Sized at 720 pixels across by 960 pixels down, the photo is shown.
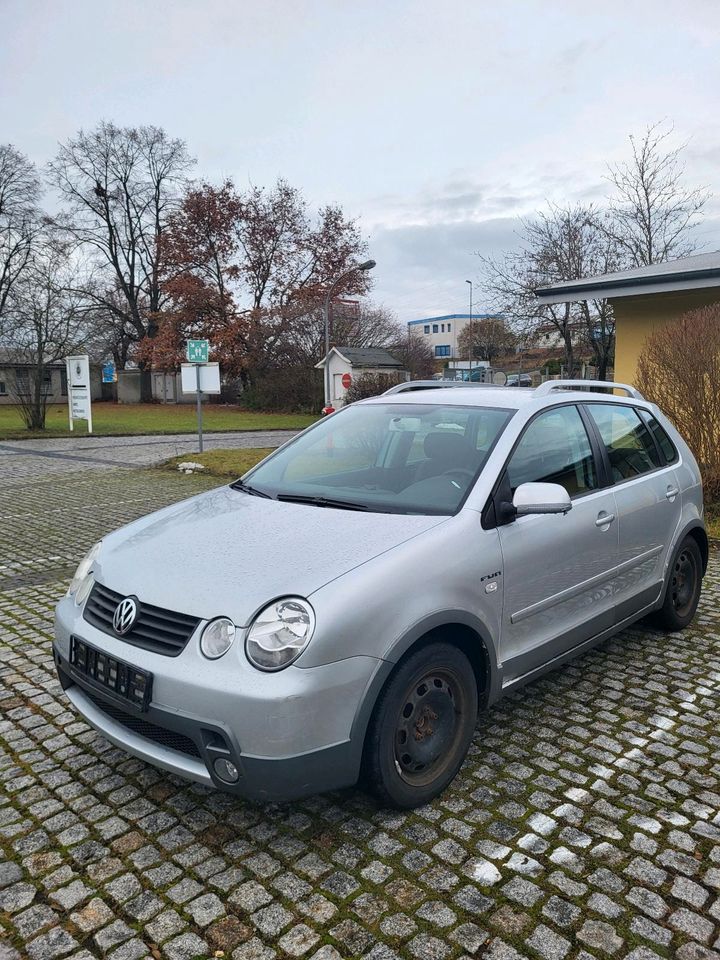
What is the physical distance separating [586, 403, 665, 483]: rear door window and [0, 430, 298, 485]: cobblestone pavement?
38.3 feet

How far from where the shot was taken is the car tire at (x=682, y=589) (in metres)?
4.77

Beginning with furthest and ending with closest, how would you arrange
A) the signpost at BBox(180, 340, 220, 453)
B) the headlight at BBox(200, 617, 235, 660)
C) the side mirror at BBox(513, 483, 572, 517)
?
the signpost at BBox(180, 340, 220, 453) < the side mirror at BBox(513, 483, 572, 517) < the headlight at BBox(200, 617, 235, 660)

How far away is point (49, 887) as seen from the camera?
252 cm

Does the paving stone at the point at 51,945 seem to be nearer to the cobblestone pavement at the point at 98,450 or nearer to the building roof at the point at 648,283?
the building roof at the point at 648,283

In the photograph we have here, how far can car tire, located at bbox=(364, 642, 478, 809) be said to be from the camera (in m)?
2.67

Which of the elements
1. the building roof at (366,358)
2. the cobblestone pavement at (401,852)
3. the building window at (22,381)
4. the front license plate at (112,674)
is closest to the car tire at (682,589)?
the cobblestone pavement at (401,852)

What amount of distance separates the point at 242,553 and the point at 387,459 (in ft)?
3.72

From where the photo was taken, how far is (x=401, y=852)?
2.69 m

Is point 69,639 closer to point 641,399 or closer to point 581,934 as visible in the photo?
point 581,934

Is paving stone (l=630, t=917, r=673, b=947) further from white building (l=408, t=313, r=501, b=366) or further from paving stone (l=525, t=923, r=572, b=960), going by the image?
white building (l=408, t=313, r=501, b=366)

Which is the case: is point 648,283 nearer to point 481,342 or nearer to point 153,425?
point 153,425

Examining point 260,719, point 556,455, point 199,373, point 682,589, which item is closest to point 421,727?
point 260,719

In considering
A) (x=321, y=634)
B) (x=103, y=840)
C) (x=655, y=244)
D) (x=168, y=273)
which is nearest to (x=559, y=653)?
(x=321, y=634)

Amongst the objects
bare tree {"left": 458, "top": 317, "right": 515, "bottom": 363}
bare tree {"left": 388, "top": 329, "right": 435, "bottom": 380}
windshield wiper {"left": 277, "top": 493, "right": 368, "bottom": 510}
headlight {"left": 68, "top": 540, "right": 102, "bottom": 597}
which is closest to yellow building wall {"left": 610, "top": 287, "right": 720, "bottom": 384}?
windshield wiper {"left": 277, "top": 493, "right": 368, "bottom": 510}
